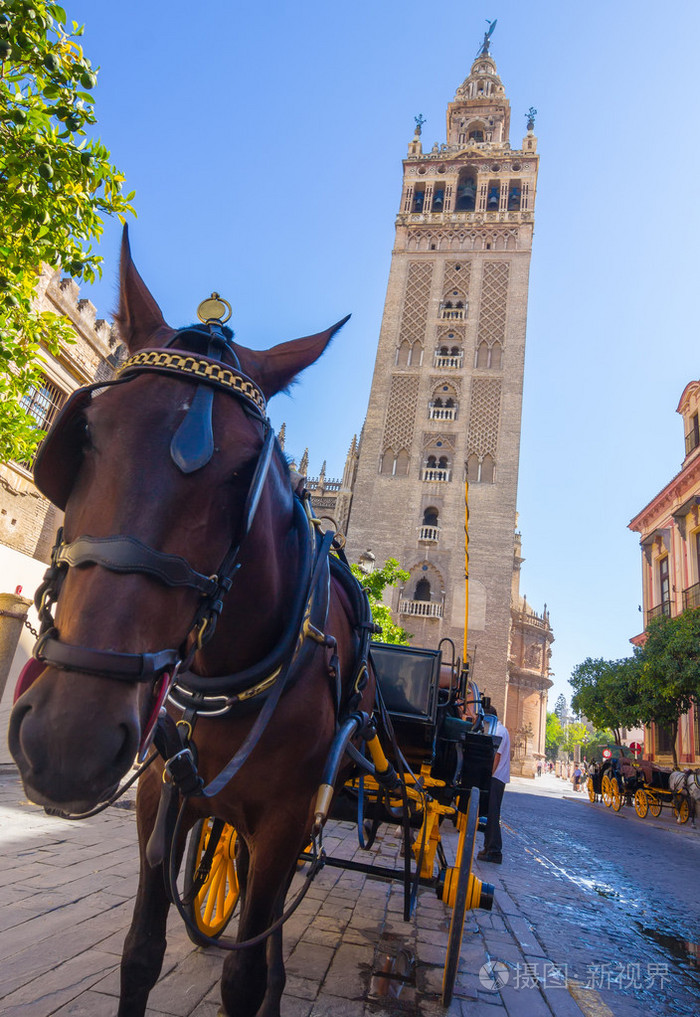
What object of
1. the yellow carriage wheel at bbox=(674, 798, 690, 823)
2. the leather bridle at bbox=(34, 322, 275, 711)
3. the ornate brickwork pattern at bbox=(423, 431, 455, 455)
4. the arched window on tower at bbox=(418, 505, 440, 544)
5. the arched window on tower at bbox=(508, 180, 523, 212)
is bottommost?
the yellow carriage wheel at bbox=(674, 798, 690, 823)

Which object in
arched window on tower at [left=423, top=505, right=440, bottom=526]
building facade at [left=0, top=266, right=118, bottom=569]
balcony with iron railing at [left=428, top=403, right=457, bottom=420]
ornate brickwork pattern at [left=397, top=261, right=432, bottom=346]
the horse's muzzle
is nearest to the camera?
the horse's muzzle

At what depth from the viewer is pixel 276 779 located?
1766 millimetres

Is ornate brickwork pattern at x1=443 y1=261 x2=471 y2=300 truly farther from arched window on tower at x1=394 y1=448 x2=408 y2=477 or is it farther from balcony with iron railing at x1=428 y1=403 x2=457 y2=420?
arched window on tower at x1=394 y1=448 x2=408 y2=477

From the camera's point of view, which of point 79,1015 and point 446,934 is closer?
point 79,1015

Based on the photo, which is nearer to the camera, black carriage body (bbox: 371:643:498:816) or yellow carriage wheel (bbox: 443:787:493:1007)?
yellow carriage wheel (bbox: 443:787:493:1007)

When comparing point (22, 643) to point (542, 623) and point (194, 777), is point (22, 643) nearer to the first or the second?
point (194, 777)

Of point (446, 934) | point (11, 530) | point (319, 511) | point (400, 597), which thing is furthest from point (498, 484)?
point (446, 934)

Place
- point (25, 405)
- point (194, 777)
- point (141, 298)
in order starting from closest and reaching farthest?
point (194, 777)
point (141, 298)
point (25, 405)

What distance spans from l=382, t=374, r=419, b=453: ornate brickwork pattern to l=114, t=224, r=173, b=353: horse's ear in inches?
1088

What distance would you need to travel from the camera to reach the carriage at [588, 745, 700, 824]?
50.3 ft

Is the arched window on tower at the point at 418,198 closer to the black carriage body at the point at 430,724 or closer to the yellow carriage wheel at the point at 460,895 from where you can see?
the black carriage body at the point at 430,724

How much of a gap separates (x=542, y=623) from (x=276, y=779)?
41166 millimetres

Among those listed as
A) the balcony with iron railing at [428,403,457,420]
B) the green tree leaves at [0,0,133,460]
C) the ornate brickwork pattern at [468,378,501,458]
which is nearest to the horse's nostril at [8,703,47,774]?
the green tree leaves at [0,0,133,460]

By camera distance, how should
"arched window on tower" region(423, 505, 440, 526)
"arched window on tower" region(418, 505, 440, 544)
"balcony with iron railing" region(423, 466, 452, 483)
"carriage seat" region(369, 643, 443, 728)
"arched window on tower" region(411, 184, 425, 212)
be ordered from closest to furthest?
"carriage seat" region(369, 643, 443, 728)
"arched window on tower" region(418, 505, 440, 544)
"arched window on tower" region(423, 505, 440, 526)
"balcony with iron railing" region(423, 466, 452, 483)
"arched window on tower" region(411, 184, 425, 212)
